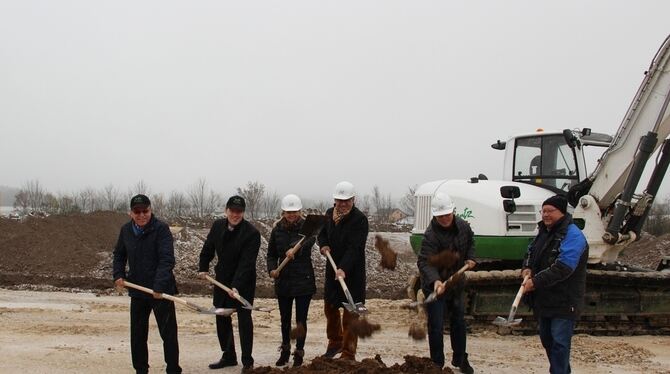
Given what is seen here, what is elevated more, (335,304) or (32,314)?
(335,304)

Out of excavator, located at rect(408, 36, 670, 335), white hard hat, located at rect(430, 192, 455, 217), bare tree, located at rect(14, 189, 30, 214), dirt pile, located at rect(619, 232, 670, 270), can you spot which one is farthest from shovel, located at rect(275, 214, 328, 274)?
bare tree, located at rect(14, 189, 30, 214)

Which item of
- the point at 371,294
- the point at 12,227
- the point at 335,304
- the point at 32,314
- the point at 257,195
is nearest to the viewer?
the point at 335,304

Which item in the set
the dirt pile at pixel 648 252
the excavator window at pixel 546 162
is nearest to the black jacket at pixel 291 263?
the excavator window at pixel 546 162

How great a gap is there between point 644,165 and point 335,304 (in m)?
4.48

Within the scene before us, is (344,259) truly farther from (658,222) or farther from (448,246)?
(658,222)

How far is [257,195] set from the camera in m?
42.0

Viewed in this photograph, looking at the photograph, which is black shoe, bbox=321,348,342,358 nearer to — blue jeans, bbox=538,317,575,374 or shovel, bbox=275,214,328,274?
shovel, bbox=275,214,328,274

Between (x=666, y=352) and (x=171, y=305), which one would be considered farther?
(x=666, y=352)

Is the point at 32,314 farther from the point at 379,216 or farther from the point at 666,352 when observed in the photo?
the point at 379,216

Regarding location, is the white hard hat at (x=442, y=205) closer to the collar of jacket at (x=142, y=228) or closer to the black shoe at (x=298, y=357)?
the black shoe at (x=298, y=357)

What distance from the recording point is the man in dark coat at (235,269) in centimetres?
636

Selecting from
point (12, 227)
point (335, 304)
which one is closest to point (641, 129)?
point (335, 304)

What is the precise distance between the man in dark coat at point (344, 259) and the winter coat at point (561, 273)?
69.3 inches

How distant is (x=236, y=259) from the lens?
254 inches
